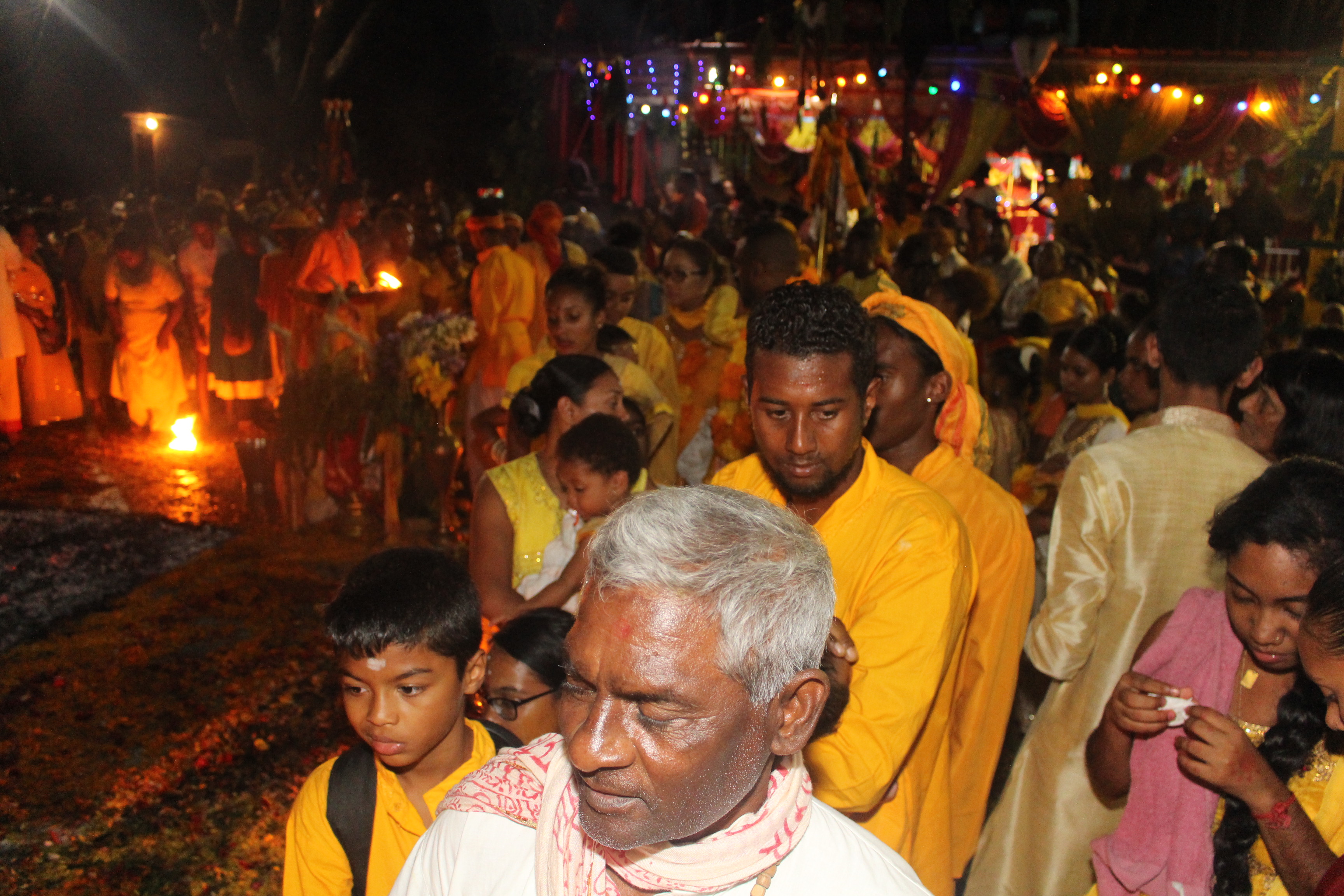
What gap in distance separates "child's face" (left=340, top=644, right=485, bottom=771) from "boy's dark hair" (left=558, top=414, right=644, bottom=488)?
3.63ft

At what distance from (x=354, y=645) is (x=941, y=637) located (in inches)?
49.4

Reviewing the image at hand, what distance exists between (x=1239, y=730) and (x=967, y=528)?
841 mm

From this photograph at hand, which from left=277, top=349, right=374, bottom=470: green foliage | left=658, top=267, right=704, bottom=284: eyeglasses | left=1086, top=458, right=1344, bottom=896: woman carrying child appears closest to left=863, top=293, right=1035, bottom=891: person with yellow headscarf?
left=1086, top=458, right=1344, bottom=896: woman carrying child

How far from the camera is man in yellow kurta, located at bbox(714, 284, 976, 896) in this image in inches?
75.7

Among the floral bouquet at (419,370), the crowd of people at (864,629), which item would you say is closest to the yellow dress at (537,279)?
the floral bouquet at (419,370)

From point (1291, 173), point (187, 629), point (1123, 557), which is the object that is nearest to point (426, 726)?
point (1123, 557)

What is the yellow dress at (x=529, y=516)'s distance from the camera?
341 centimetres

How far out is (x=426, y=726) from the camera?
225 centimetres

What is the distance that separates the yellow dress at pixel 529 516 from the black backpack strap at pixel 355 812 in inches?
49.5

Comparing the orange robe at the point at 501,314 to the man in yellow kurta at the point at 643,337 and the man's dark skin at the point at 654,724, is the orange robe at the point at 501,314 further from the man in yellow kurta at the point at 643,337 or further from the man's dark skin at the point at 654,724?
the man's dark skin at the point at 654,724

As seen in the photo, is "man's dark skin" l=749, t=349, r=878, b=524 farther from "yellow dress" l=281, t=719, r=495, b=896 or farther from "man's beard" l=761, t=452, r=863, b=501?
"yellow dress" l=281, t=719, r=495, b=896

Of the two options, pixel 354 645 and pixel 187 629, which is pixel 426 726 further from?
pixel 187 629

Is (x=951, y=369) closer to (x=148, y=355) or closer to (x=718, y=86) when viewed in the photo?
(x=148, y=355)

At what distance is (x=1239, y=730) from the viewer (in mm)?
2043
